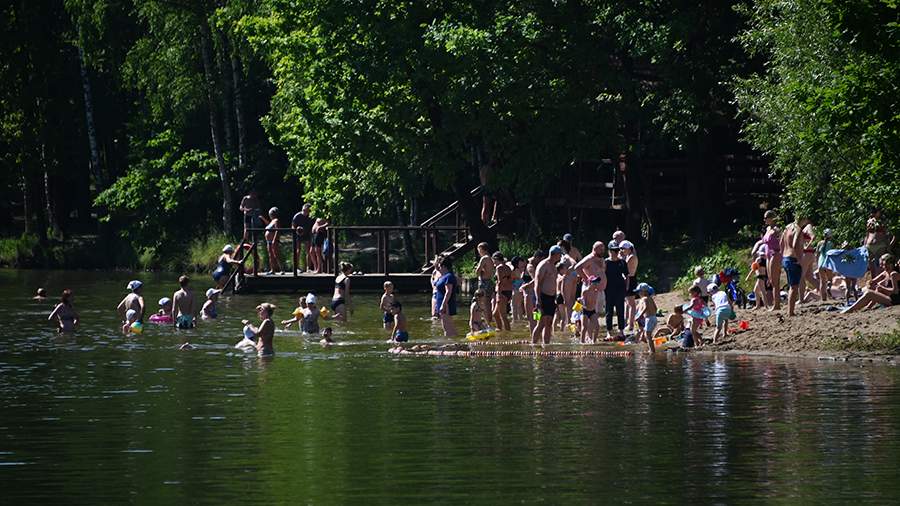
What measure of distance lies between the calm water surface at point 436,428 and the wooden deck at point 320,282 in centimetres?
1133

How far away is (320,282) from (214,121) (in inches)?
546

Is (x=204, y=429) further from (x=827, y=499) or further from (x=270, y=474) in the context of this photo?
(x=827, y=499)

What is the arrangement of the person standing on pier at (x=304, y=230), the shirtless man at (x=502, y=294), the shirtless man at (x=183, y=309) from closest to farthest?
the shirtless man at (x=502, y=294), the shirtless man at (x=183, y=309), the person standing on pier at (x=304, y=230)

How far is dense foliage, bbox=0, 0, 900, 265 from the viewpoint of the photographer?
27.5 metres

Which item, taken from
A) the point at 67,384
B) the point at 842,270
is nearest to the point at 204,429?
the point at 67,384

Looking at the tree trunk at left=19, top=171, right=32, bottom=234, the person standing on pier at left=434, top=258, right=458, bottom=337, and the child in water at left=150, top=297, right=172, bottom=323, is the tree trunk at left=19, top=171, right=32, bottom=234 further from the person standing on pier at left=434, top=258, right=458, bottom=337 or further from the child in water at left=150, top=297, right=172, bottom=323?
the person standing on pier at left=434, top=258, right=458, bottom=337

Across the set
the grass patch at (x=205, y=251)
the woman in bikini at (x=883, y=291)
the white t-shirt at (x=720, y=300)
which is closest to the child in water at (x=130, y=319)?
the white t-shirt at (x=720, y=300)

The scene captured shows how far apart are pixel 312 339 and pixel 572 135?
11.4 metres

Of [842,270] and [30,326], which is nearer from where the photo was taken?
[842,270]

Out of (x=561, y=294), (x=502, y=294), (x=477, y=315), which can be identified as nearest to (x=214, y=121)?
(x=502, y=294)

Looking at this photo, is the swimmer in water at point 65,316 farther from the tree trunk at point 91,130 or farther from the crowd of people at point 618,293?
the tree trunk at point 91,130

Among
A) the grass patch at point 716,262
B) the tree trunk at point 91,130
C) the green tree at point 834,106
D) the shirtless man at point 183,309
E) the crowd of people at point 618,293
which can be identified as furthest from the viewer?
the tree trunk at point 91,130

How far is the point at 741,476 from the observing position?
54.1 ft

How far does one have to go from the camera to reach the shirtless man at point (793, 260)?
27719 millimetres
